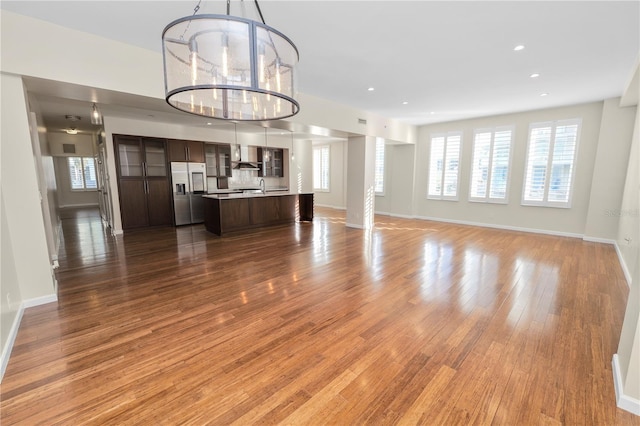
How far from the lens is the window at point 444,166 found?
311 inches

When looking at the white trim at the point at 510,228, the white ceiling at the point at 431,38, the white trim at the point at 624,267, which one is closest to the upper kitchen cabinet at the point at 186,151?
the white ceiling at the point at 431,38

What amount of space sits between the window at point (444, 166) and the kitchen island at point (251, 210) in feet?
12.8

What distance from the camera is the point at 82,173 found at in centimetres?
1151

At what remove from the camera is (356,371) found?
1986 mm

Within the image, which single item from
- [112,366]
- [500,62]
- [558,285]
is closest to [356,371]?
[112,366]

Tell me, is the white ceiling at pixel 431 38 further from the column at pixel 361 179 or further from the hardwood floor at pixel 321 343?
the hardwood floor at pixel 321 343

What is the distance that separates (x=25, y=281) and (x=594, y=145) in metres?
9.71

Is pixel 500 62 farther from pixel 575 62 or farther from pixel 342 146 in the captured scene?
pixel 342 146

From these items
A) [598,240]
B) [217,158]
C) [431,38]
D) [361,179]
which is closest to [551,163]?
[598,240]

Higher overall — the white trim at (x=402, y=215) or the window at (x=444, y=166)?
the window at (x=444, y=166)

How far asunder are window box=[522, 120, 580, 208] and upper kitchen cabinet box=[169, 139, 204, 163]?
858cm

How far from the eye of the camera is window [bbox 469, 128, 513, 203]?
6.98 meters

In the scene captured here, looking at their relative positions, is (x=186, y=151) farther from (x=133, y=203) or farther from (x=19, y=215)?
(x=19, y=215)

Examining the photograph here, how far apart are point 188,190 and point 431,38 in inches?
268
